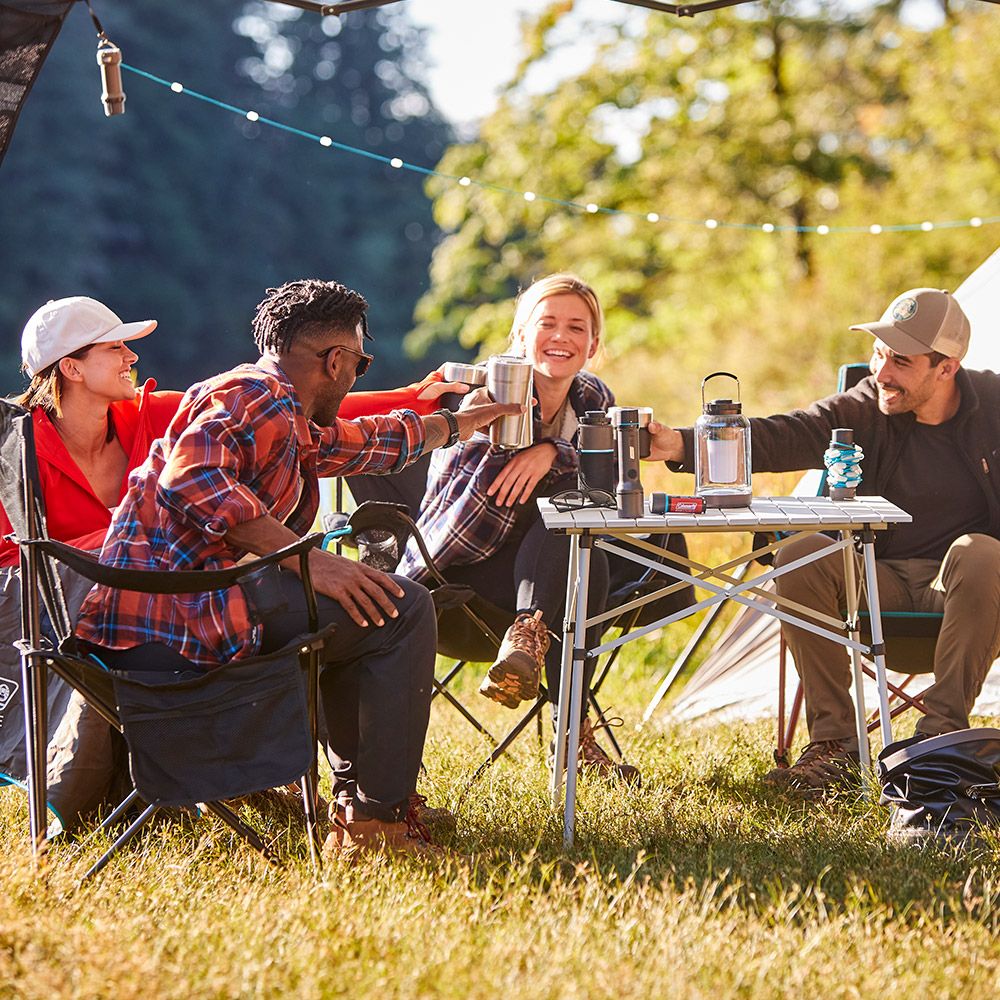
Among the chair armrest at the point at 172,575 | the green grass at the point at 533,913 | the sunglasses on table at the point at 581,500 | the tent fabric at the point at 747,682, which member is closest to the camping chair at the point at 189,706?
the chair armrest at the point at 172,575

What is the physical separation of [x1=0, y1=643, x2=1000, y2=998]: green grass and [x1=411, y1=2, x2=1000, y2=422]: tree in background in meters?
8.51

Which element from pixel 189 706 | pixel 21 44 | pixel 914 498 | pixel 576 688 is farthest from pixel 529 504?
pixel 21 44

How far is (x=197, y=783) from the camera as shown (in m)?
2.50

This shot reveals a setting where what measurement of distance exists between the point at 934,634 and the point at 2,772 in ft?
6.76

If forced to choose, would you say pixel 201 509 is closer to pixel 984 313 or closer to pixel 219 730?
pixel 219 730

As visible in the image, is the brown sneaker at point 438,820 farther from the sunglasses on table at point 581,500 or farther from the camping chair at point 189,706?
the sunglasses on table at point 581,500

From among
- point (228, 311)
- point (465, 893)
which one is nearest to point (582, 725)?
point (465, 893)

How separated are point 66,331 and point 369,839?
136 centimetres

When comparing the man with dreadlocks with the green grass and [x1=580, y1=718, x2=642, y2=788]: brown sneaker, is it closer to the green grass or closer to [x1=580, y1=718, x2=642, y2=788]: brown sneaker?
the green grass

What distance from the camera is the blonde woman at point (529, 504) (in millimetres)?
3293

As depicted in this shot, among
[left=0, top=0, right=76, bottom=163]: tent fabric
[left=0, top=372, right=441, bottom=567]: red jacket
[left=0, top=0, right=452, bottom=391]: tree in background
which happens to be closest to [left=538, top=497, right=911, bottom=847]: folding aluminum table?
[left=0, top=372, right=441, bottom=567]: red jacket

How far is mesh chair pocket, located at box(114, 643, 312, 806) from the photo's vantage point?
248 cm

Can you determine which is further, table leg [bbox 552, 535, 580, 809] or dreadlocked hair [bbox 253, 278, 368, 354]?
table leg [bbox 552, 535, 580, 809]

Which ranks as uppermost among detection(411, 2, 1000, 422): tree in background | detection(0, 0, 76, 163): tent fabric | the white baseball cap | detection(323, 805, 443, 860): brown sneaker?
detection(411, 2, 1000, 422): tree in background
